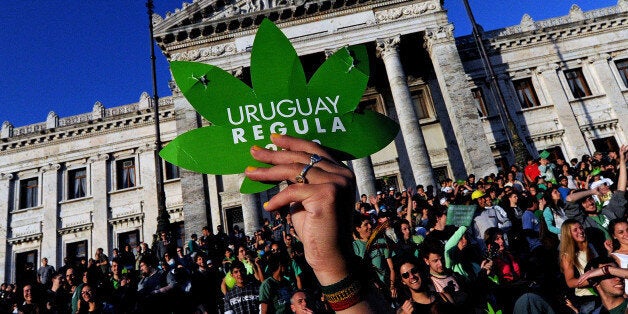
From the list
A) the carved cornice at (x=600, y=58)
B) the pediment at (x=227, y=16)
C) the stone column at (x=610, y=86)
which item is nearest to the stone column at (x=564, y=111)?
the carved cornice at (x=600, y=58)

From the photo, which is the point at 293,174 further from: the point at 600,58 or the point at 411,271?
the point at 600,58

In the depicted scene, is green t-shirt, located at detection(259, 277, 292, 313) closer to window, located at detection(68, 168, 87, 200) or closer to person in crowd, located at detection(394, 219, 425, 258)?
person in crowd, located at detection(394, 219, 425, 258)

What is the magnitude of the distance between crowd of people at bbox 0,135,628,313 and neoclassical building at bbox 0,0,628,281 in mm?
10529

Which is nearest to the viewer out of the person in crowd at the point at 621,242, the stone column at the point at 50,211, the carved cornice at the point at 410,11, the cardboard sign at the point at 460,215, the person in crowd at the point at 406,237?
the person in crowd at the point at 621,242

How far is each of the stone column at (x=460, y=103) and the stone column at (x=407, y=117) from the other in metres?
1.77

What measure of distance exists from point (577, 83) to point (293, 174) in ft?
92.3

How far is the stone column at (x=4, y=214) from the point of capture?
23438mm

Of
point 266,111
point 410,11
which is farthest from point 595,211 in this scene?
point 410,11

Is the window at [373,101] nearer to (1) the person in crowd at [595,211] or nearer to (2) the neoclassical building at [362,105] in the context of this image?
(2) the neoclassical building at [362,105]

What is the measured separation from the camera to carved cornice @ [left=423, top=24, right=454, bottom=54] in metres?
20.2

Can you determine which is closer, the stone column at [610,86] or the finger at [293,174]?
the finger at [293,174]

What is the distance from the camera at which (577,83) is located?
2406cm

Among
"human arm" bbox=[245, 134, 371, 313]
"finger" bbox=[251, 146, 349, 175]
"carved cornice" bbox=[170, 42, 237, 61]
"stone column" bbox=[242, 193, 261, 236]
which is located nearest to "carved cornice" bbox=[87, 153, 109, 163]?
"carved cornice" bbox=[170, 42, 237, 61]

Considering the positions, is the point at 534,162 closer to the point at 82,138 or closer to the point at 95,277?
the point at 95,277
